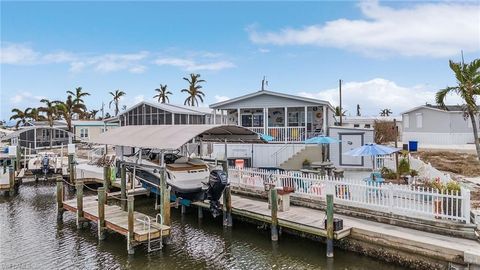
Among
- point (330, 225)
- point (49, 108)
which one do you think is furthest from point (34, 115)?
point (330, 225)

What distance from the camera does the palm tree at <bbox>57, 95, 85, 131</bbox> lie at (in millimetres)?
46000

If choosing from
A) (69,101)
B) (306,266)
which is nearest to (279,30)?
(306,266)

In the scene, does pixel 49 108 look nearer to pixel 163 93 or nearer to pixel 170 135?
pixel 163 93

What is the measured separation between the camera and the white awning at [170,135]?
12320mm

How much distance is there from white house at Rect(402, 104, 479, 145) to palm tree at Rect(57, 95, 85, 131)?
40462 millimetres

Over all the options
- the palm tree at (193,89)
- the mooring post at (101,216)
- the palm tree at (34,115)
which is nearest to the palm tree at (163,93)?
the palm tree at (193,89)

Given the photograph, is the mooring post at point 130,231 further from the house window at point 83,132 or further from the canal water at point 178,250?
the house window at point 83,132

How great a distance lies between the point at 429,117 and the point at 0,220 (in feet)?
113

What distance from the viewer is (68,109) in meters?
47.7

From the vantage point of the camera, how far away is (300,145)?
825 inches

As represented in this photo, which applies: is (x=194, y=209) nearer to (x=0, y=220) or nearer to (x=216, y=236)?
(x=216, y=236)

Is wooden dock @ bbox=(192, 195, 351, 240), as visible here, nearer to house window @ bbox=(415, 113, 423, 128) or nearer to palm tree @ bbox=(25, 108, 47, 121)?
house window @ bbox=(415, 113, 423, 128)

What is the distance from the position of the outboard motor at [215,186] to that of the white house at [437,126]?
26.5m

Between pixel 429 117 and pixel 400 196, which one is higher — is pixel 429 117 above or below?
above
